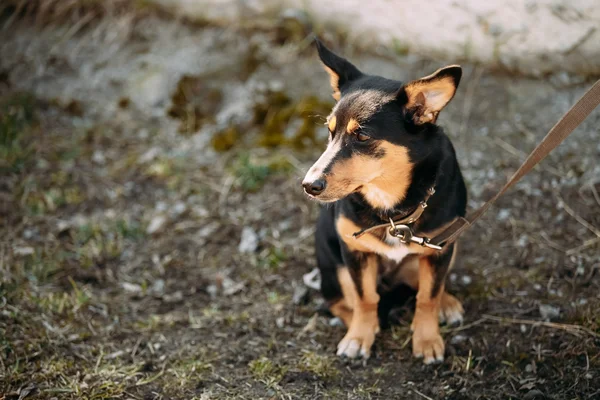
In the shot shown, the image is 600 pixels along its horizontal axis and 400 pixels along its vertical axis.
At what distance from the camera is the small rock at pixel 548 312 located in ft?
11.4

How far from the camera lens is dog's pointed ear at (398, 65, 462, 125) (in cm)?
263

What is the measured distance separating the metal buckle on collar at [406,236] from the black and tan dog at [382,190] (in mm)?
74

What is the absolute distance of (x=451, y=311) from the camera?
359 centimetres

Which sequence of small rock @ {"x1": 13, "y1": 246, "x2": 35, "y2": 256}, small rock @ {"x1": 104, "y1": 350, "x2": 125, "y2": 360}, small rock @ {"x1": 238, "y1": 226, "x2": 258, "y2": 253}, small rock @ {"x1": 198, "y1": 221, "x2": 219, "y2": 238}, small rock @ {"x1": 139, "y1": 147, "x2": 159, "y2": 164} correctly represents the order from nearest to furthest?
small rock @ {"x1": 104, "y1": 350, "x2": 125, "y2": 360} < small rock @ {"x1": 13, "y1": 246, "x2": 35, "y2": 256} < small rock @ {"x1": 238, "y1": 226, "x2": 258, "y2": 253} < small rock @ {"x1": 198, "y1": 221, "x2": 219, "y2": 238} < small rock @ {"x1": 139, "y1": 147, "x2": 159, "y2": 164}

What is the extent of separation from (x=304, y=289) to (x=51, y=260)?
1823 mm

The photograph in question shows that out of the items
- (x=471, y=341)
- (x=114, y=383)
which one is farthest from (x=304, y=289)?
(x=114, y=383)

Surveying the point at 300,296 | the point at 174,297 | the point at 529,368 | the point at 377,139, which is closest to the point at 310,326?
the point at 300,296

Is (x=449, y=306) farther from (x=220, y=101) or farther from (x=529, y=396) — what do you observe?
(x=220, y=101)

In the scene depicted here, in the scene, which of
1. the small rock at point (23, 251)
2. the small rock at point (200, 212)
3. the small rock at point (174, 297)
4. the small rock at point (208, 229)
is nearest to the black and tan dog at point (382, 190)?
the small rock at point (174, 297)

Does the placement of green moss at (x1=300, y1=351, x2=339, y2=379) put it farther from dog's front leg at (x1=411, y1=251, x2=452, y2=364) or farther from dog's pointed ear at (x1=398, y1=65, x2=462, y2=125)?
dog's pointed ear at (x1=398, y1=65, x2=462, y2=125)

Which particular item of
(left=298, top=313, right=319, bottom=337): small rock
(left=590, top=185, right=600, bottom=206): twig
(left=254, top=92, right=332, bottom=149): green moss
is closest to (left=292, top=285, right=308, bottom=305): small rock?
(left=298, top=313, right=319, bottom=337): small rock

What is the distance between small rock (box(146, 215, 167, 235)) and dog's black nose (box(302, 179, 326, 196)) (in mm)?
2312

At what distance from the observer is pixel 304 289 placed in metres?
3.95

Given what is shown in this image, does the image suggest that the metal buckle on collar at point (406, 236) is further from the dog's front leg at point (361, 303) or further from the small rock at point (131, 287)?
the small rock at point (131, 287)
